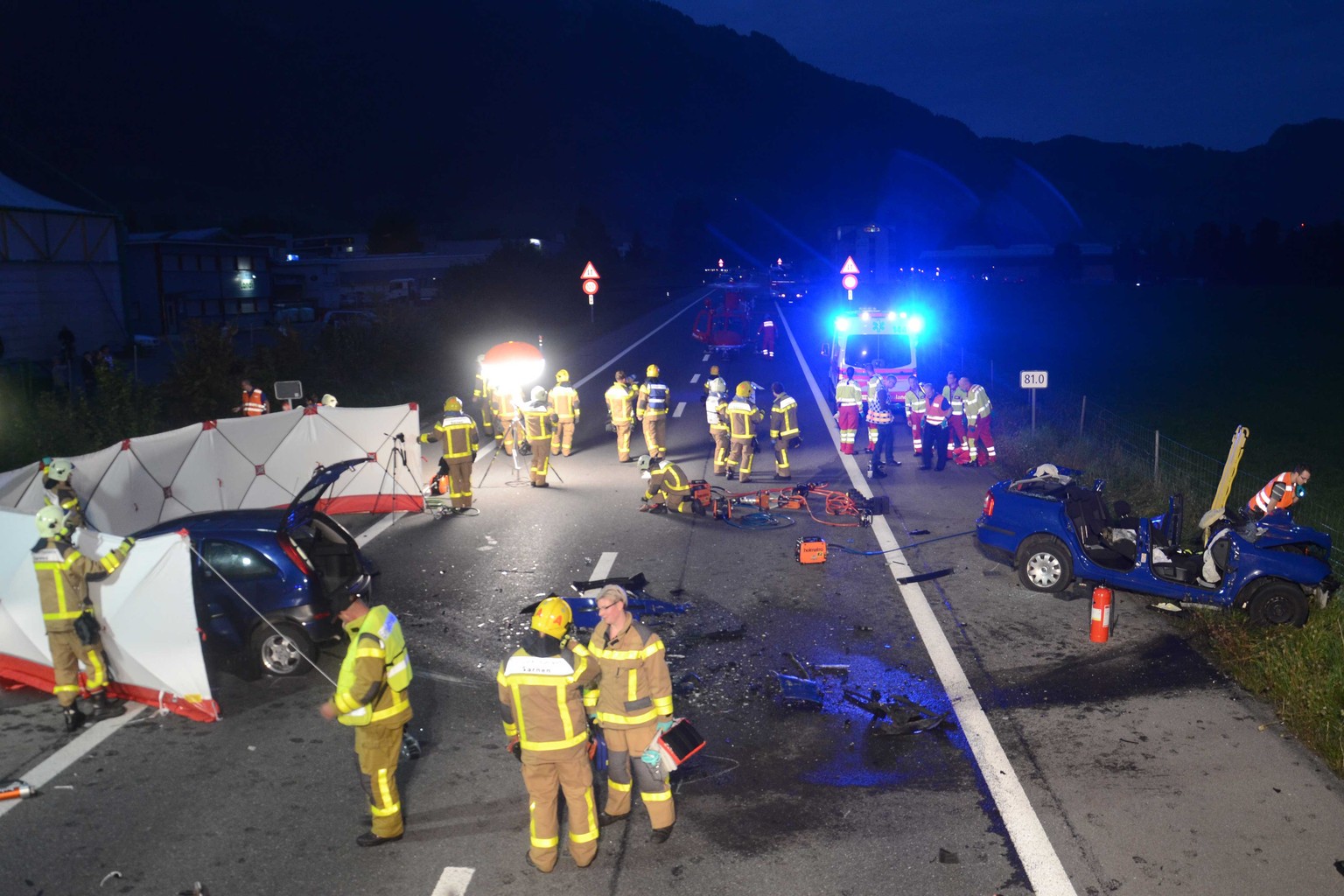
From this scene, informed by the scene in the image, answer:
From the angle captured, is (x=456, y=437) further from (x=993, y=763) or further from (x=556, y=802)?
(x=993, y=763)

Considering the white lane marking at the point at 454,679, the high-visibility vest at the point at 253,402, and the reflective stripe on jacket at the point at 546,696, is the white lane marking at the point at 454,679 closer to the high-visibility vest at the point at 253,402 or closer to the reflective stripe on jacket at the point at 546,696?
the reflective stripe on jacket at the point at 546,696

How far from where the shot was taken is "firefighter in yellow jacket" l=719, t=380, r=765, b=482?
49.5ft

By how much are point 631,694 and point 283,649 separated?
3.98 m

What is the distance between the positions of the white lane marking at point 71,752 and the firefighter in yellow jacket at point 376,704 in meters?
2.52

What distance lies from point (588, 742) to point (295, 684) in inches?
150

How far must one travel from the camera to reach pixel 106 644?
754 centimetres

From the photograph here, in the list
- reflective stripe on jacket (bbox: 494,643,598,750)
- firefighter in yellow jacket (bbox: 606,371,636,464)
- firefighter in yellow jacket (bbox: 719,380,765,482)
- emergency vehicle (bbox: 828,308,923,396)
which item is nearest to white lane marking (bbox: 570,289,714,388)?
emergency vehicle (bbox: 828,308,923,396)

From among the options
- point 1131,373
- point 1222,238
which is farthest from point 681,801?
point 1222,238

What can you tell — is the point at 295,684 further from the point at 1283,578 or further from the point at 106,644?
the point at 1283,578

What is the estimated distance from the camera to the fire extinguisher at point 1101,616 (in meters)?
8.77

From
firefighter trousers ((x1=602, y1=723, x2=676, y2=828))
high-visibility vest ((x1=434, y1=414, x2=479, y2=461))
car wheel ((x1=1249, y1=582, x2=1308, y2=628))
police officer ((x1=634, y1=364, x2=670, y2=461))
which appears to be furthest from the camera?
police officer ((x1=634, y1=364, x2=670, y2=461))

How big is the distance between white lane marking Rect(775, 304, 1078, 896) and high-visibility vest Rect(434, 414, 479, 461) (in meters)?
5.99

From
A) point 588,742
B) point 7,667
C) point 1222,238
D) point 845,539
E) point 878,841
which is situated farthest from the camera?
point 1222,238

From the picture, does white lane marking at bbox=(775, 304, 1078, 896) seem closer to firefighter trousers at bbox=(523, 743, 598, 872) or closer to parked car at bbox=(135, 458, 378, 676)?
firefighter trousers at bbox=(523, 743, 598, 872)
